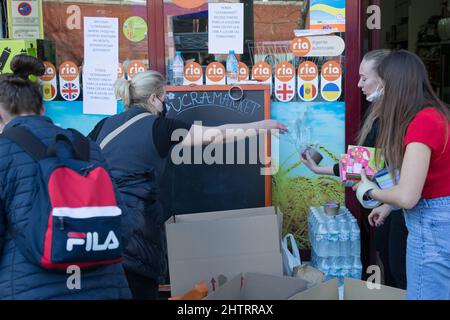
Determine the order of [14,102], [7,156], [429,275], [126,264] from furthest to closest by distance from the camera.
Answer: [126,264]
[429,275]
[14,102]
[7,156]

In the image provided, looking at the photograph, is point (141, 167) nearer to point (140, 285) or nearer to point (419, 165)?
point (140, 285)

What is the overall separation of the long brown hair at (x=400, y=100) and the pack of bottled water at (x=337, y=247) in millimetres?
1384

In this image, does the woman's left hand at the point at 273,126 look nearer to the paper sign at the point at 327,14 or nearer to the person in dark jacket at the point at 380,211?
the person in dark jacket at the point at 380,211

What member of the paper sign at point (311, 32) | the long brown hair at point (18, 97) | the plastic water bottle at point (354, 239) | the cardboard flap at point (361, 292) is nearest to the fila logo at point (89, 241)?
the long brown hair at point (18, 97)

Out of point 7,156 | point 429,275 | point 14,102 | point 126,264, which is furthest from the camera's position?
point 126,264

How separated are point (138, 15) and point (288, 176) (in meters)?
1.67

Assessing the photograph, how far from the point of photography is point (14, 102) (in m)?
2.15

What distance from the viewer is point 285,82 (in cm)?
422

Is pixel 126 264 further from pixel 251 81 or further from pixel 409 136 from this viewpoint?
pixel 251 81

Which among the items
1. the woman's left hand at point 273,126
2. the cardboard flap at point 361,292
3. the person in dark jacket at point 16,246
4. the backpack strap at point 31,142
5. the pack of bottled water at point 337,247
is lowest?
the pack of bottled water at point 337,247

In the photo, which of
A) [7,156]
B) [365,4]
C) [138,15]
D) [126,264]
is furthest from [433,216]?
[138,15]

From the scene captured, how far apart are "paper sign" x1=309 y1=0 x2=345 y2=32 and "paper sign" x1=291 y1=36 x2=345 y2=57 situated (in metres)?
0.09

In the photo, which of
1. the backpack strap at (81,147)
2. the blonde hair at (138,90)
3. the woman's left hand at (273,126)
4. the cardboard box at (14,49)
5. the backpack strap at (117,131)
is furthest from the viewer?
the cardboard box at (14,49)

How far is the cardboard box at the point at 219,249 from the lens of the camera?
2.78 meters
